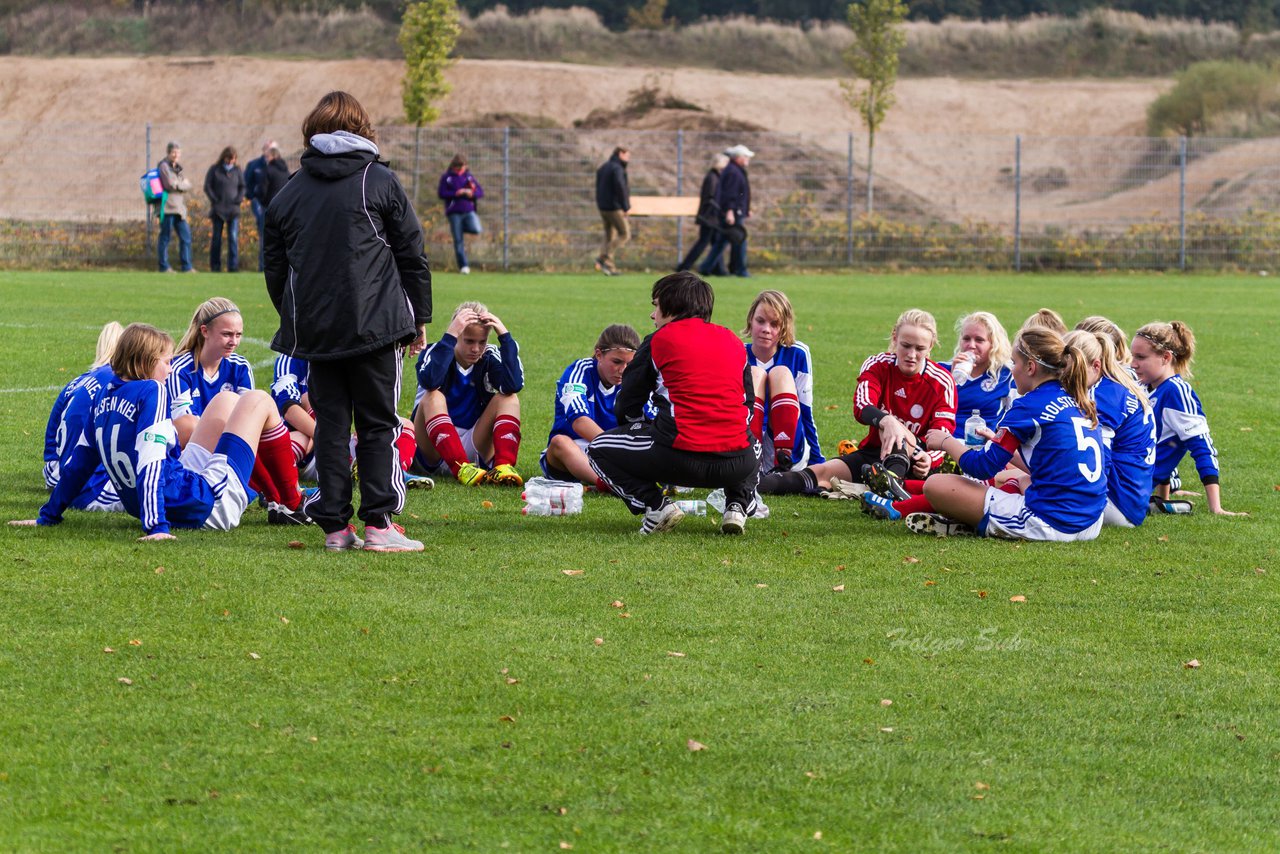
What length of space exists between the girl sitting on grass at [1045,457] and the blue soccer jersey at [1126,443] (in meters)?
0.37

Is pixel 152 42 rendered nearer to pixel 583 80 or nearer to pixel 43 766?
pixel 583 80

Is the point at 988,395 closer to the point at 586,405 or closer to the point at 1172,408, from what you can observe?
the point at 1172,408

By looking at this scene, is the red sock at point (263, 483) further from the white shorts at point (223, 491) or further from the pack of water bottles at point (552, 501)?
the pack of water bottles at point (552, 501)

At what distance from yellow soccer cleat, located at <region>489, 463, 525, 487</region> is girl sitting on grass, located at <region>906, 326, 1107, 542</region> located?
2570 mm

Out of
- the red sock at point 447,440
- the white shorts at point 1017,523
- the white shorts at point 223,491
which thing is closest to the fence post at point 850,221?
the red sock at point 447,440

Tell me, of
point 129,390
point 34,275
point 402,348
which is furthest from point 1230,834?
point 34,275

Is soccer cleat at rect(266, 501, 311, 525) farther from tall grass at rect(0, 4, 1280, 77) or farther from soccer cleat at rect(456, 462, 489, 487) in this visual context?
tall grass at rect(0, 4, 1280, 77)

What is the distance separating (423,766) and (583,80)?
47405 millimetres

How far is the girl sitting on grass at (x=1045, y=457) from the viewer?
711 centimetres

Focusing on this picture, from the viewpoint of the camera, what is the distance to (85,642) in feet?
16.8

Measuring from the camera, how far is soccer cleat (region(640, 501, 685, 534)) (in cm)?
734

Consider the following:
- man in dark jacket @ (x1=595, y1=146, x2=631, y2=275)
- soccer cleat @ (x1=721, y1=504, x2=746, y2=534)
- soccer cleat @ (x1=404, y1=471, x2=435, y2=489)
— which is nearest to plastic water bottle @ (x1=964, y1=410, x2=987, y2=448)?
soccer cleat @ (x1=721, y1=504, x2=746, y2=534)

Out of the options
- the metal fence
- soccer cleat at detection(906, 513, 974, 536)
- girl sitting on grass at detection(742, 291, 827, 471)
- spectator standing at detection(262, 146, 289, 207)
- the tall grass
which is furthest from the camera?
the tall grass

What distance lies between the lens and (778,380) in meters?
8.86
